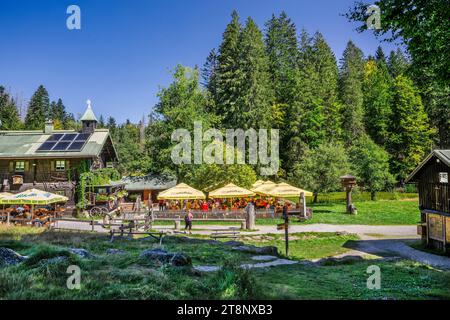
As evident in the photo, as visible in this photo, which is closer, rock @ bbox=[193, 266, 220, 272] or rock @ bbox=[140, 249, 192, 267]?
rock @ bbox=[140, 249, 192, 267]

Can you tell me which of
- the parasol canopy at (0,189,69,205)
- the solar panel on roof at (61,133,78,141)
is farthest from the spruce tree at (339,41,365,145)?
the parasol canopy at (0,189,69,205)

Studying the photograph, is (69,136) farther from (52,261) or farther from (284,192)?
(52,261)

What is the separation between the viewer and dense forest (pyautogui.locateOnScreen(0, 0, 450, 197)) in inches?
1564

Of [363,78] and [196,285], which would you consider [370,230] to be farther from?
[363,78]

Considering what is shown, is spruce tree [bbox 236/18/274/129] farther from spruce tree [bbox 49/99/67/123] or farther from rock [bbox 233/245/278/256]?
spruce tree [bbox 49/99/67/123]

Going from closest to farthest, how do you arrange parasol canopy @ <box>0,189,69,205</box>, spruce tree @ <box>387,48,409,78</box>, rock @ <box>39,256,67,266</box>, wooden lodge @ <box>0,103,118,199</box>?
rock @ <box>39,256,67,266</box>
parasol canopy @ <box>0,189,69,205</box>
wooden lodge @ <box>0,103,118,199</box>
spruce tree @ <box>387,48,409,78</box>

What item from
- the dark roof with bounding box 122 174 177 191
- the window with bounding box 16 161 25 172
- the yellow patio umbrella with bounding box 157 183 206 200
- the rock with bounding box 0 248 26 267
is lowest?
the rock with bounding box 0 248 26 267

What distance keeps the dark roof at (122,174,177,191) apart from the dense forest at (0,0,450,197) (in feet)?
3.70

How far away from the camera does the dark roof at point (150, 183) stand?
136ft

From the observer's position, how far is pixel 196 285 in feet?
24.9

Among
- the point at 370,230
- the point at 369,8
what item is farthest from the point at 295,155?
the point at 369,8

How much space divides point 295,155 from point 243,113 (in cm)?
973

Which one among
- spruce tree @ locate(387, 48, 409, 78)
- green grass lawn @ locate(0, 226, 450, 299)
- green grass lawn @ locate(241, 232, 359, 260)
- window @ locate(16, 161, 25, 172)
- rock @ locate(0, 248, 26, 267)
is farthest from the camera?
spruce tree @ locate(387, 48, 409, 78)

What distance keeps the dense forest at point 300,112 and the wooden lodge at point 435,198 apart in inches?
545
